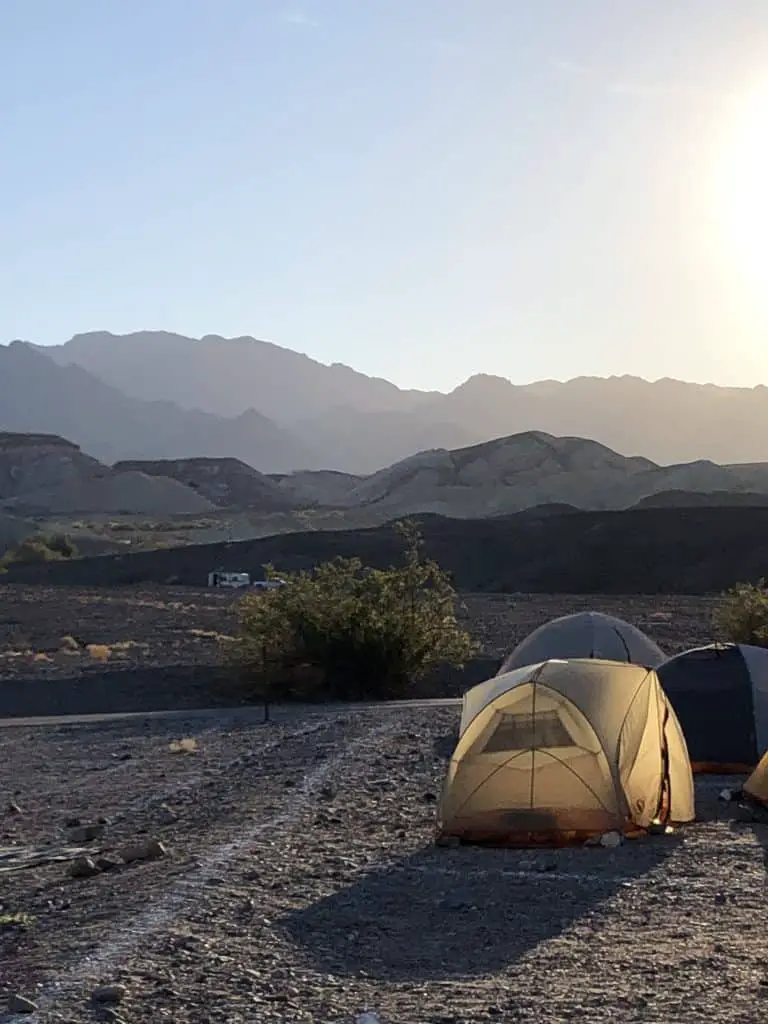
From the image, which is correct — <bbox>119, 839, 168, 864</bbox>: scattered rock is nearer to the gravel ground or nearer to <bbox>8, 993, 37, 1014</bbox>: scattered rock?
the gravel ground

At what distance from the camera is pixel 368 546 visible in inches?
3105

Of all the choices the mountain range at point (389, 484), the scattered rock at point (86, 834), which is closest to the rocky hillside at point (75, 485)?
the mountain range at point (389, 484)

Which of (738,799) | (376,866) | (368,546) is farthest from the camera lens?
(368,546)

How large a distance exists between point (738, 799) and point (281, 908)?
6862 mm

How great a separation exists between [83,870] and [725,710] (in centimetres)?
856

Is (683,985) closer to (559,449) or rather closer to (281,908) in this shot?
(281,908)

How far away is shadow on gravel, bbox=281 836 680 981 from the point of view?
9422mm

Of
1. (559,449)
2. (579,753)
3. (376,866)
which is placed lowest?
(376,866)

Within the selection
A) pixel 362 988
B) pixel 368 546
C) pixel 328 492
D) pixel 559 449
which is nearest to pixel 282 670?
pixel 362 988

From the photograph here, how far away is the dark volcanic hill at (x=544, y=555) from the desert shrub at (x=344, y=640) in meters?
42.1

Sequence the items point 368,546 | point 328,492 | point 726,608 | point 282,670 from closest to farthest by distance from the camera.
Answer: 1. point 282,670
2. point 726,608
3. point 368,546
4. point 328,492

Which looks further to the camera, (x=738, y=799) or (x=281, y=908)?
(x=738, y=799)

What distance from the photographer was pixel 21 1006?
7969 mm

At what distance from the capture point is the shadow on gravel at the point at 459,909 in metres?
9.42
